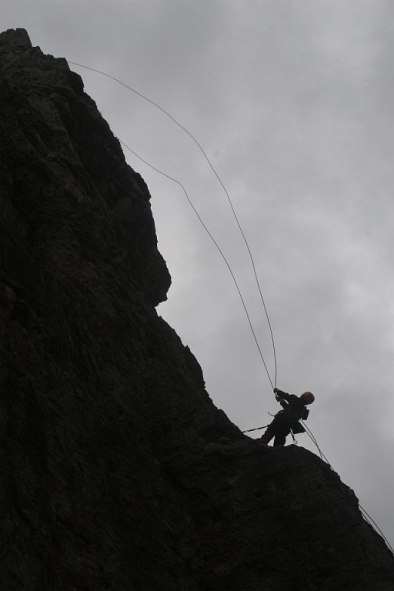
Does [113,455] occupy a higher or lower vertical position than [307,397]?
lower

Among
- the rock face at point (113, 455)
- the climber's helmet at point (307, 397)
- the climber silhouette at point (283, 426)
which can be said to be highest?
the climber's helmet at point (307, 397)

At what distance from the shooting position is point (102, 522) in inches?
329

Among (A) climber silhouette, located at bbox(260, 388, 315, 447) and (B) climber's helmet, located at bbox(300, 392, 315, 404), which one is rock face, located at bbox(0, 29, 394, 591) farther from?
(B) climber's helmet, located at bbox(300, 392, 315, 404)

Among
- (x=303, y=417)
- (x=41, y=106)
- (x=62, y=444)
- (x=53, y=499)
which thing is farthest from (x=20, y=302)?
(x=303, y=417)

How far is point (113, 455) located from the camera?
9391 millimetres

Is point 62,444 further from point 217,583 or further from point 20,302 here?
point 217,583

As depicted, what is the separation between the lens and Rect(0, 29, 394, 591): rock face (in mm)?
7852

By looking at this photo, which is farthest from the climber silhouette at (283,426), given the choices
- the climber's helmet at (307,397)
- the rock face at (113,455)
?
the rock face at (113,455)

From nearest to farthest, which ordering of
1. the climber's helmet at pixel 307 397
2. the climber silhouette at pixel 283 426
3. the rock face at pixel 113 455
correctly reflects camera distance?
the rock face at pixel 113 455, the climber silhouette at pixel 283 426, the climber's helmet at pixel 307 397

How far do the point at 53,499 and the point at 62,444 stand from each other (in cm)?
84

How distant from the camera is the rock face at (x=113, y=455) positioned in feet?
25.8

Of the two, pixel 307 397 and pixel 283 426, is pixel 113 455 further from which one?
pixel 307 397

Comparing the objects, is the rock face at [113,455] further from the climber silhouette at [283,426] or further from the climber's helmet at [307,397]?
the climber's helmet at [307,397]

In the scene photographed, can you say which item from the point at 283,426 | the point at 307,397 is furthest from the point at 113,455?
the point at 307,397
